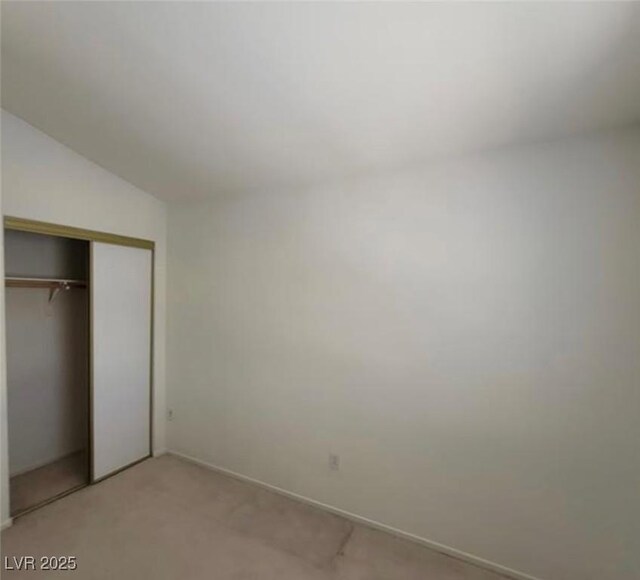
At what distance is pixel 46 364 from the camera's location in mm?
2938

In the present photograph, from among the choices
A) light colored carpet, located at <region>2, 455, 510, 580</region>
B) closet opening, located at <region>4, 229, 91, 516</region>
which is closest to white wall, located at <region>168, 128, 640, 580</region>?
light colored carpet, located at <region>2, 455, 510, 580</region>

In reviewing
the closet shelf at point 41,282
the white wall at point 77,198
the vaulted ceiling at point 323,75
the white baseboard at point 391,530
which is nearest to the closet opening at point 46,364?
the closet shelf at point 41,282

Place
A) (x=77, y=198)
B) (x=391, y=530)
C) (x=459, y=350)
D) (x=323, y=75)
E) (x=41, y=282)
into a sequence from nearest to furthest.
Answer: (x=323, y=75)
(x=459, y=350)
(x=391, y=530)
(x=77, y=198)
(x=41, y=282)

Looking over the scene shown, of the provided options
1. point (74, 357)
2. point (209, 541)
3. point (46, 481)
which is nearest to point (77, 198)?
point (74, 357)

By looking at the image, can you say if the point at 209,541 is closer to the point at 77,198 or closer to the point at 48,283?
the point at 48,283

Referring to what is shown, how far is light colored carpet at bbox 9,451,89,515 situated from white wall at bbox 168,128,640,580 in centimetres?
124

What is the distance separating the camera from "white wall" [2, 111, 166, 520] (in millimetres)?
2191

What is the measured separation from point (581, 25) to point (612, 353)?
145 cm

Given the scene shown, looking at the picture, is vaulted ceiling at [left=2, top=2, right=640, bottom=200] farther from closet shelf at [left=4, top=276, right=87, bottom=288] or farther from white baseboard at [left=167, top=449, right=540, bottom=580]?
white baseboard at [left=167, top=449, right=540, bottom=580]

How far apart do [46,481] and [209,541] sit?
62.6 inches

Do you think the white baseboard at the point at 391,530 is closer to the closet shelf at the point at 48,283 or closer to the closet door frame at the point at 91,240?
the closet door frame at the point at 91,240

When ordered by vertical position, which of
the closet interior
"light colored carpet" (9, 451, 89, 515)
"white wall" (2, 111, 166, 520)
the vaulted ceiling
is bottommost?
"light colored carpet" (9, 451, 89, 515)

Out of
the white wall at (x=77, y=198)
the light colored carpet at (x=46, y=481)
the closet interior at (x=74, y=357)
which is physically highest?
the white wall at (x=77, y=198)

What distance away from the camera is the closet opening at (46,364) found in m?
2.68
